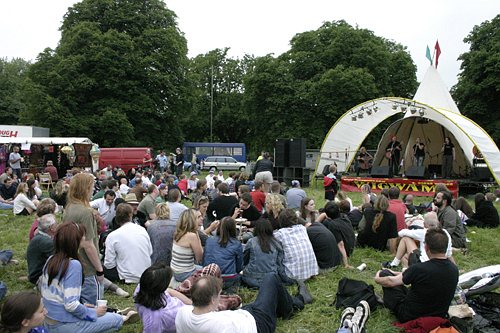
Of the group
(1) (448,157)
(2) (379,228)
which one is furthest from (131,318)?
(1) (448,157)

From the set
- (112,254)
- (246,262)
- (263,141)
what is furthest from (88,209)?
(263,141)

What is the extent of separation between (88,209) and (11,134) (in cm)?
2235

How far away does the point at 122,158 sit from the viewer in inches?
888

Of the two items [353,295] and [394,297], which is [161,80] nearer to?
[353,295]

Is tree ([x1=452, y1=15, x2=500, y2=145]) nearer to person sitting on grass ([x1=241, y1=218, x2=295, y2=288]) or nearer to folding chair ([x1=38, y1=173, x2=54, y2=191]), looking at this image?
folding chair ([x1=38, y1=173, x2=54, y2=191])

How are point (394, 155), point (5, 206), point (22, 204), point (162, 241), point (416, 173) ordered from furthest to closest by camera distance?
point (394, 155)
point (416, 173)
point (5, 206)
point (22, 204)
point (162, 241)

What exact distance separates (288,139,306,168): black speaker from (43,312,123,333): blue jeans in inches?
490

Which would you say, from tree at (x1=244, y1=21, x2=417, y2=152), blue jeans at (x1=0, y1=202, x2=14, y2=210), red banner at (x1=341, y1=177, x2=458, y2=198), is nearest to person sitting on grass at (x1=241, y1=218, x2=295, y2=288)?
blue jeans at (x1=0, y1=202, x2=14, y2=210)

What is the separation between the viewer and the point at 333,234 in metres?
6.13

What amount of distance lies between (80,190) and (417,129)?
705 inches

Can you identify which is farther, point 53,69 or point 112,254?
point 53,69

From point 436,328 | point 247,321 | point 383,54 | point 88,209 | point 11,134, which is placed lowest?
point 436,328

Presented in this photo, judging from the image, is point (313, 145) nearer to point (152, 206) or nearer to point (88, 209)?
point (152, 206)

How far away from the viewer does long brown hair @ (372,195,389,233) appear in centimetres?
657
